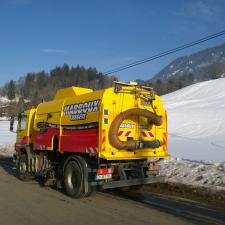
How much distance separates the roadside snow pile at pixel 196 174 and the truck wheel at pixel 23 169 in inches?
191

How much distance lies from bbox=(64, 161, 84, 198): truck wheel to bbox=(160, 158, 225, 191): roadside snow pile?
366 centimetres

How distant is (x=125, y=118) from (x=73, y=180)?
2245 mm

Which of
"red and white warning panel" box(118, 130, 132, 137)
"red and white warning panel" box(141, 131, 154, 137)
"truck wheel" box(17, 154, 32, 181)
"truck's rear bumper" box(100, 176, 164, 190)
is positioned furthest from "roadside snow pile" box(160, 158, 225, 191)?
"truck wheel" box(17, 154, 32, 181)

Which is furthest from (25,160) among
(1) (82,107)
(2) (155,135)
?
(2) (155,135)

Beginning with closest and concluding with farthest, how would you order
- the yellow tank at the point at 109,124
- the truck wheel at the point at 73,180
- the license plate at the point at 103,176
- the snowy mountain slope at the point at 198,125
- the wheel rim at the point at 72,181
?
the license plate at the point at 103,176, the yellow tank at the point at 109,124, the truck wheel at the point at 73,180, the wheel rim at the point at 72,181, the snowy mountain slope at the point at 198,125

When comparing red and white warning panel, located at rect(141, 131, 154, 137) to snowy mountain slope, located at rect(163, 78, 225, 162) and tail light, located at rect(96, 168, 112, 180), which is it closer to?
tail light, located at rect(96, 168, 112, 180)

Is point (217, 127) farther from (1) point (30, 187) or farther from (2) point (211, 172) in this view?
(1) point (30, 187)

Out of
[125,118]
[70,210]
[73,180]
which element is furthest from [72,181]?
[125,118]

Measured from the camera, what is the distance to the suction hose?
9078mm

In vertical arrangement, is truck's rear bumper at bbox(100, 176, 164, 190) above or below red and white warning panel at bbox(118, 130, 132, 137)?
below

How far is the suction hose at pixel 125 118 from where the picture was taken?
29.8ft

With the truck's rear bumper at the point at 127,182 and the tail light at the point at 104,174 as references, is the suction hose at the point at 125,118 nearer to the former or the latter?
the tail light at the point at 104,174

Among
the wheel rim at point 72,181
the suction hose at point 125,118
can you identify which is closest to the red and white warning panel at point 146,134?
the suction hose at point 125,118

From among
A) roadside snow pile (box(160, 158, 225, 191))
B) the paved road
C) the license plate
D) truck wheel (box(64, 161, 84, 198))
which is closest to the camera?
the paved road
